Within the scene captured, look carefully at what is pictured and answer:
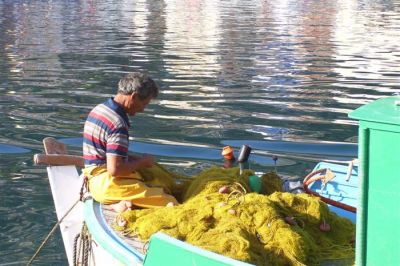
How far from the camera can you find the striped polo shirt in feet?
19.9

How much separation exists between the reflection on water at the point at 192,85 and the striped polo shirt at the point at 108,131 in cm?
171

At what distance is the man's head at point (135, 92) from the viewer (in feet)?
19.9

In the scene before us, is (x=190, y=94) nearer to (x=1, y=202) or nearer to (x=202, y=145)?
(x=202, y=145)

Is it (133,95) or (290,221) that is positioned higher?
(133,95)

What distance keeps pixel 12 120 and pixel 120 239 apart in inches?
318

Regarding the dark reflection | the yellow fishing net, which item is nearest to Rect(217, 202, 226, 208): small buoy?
the yellow fishing net

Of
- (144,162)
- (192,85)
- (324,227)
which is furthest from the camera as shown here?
(192,85)

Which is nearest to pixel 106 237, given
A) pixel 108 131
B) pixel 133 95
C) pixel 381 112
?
pixel 108 131

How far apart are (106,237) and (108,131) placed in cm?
87

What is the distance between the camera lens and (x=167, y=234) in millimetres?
5391

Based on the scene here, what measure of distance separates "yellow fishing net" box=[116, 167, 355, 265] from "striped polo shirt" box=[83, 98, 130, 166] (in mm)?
533

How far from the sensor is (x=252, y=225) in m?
5.50

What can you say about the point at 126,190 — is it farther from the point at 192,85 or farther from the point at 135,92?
the point at 192,85

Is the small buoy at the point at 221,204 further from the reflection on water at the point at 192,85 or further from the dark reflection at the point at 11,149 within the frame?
the dark reflection at the point at 11,149
